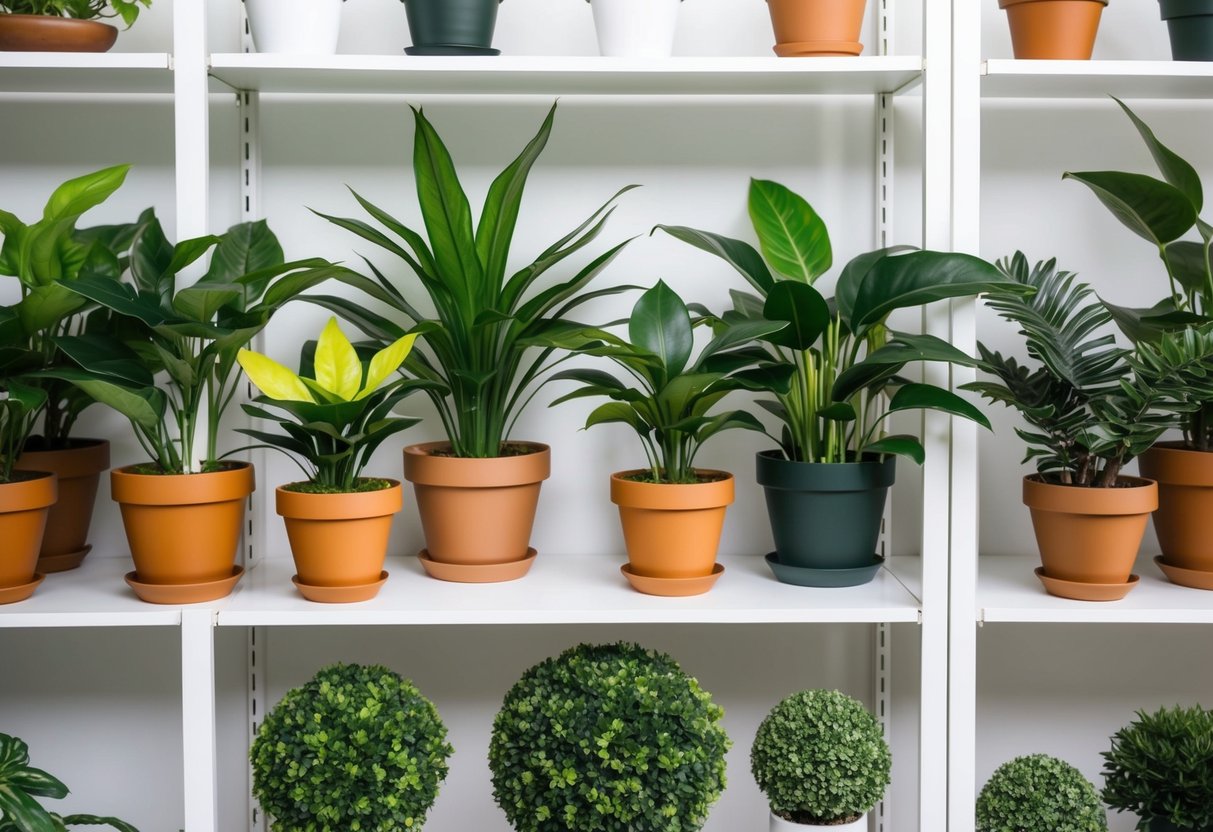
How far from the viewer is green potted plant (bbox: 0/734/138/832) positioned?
4.77 ft

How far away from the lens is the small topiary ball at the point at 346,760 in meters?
1.45

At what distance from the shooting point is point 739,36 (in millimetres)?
1927

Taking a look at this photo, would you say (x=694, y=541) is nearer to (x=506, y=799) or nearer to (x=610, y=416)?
(x=610, y=416)

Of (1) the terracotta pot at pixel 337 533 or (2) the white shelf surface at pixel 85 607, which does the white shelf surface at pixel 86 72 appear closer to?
(1) the terracotta pot at pixel 337 533

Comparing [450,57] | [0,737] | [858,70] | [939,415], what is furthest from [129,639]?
[858,70]

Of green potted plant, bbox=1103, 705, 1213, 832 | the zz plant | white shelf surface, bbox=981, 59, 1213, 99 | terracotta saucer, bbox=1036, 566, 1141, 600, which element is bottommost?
green potted plant, bbox=1103, 705, 1213, 832

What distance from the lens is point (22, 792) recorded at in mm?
1500

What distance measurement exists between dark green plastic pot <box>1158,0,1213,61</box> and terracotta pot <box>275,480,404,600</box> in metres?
1.43

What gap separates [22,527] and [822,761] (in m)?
1.22

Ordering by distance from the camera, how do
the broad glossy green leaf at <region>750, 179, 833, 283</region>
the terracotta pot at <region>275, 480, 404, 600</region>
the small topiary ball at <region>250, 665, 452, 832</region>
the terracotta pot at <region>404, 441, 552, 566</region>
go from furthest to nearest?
1. the broad glossy green leaf at <region>750, 179, 833, 283</region>
2. the terracotta pot at <region>404, 441, 552, 566</region>
3. the terracotta pot at <region>275, 480, 404, 600</region>
4. the small topiary ball at <region>250, 665, 452, 832</region>

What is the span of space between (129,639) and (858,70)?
161 cm

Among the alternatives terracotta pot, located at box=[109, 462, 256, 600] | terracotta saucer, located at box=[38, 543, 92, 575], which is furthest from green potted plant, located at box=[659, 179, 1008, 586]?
terracotta saucer, located at box=[38, 543, 92, 575]

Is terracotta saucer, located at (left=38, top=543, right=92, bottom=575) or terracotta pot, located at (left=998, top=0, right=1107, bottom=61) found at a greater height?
terracotta pot, located at (left=998, top=0, right=1107, bottom=61)

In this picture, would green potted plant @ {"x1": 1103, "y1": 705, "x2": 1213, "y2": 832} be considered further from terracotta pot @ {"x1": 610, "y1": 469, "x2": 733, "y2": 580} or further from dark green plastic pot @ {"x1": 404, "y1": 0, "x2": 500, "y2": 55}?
dark green plastic pot @ {"x1": 404, "y1": 0, "x2": 500, "y2": 55}
